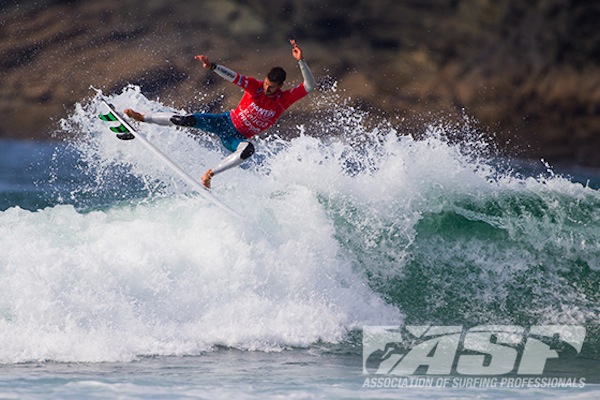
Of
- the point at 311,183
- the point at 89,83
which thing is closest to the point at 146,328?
the point at 311,183

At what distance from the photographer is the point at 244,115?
963 cm

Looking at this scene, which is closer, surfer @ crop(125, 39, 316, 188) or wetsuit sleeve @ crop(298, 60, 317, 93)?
wetsuit sleeve @ crop(298, 60, 317, 93)

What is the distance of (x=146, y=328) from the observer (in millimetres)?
8945

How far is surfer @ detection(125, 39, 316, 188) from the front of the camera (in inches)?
365

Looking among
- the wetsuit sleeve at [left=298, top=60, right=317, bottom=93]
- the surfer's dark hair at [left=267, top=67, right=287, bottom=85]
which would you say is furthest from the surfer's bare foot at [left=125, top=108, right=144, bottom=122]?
the wetsuit sleeve at [left=298, top=60, right=317, bottom=93]

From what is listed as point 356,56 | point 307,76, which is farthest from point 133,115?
point 356,56

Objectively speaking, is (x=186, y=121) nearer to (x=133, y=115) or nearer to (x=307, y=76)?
(x=133, y=115)

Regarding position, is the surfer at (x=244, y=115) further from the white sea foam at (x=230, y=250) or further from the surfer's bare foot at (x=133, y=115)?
the white sea foam at (x=230, y=250)

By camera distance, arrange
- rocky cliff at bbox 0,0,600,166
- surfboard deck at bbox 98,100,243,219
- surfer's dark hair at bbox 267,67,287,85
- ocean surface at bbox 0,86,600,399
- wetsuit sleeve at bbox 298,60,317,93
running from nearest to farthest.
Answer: ocean surface at bbox 0,86,600,399 < wetsuit sleeve at bbox 298,60,317,93 < surfer's dark hair at bbox 267,67,287,85 < surfboard deck at bbox 98,100,243,219 < rocky cliff at bbox 0,0,600,166

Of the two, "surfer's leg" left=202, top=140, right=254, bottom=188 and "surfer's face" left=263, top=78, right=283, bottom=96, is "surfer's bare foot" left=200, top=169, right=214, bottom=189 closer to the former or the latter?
"surfer's leg" left=202, top=140, right=254, bottom=188

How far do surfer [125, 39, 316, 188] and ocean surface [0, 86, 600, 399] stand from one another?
1.00 m

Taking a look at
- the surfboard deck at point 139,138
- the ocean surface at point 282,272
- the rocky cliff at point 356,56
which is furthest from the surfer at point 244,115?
the rocky cliff at point 356,56

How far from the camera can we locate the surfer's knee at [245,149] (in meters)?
9.59

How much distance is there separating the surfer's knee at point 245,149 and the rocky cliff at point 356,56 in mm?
18963
